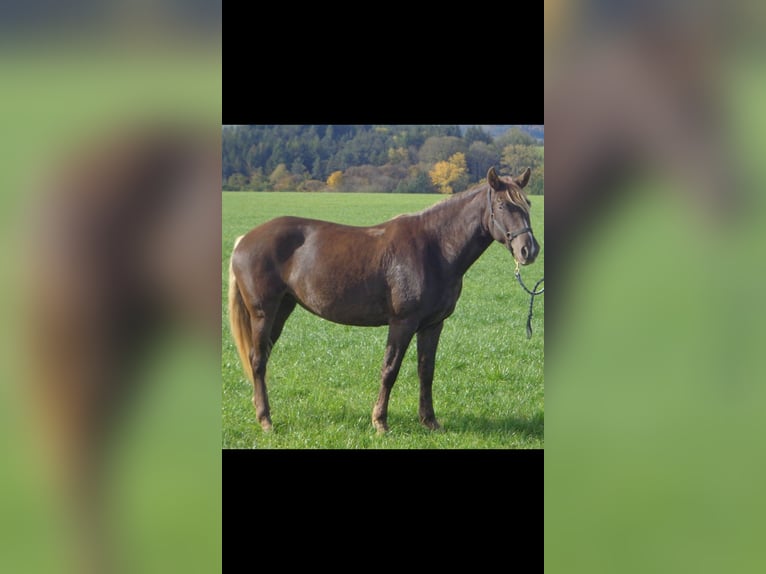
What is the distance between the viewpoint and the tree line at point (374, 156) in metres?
6.80

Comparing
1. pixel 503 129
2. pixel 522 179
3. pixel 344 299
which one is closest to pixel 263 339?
pixel 344 299

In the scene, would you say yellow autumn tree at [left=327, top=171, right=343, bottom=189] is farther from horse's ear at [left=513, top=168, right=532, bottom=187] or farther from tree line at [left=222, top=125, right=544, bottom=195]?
horse's ear at [left=513, top=168, right=532, bottom=187]

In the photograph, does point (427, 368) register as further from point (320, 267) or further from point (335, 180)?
point (335, 180)

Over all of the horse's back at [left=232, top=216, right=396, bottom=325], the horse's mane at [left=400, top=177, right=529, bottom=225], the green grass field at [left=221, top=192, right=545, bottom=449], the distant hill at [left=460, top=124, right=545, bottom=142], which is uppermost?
the distant hill at [left=460, top=124, right=545, bottom=142]

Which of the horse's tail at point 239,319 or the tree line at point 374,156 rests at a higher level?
the tree line at point 374,156

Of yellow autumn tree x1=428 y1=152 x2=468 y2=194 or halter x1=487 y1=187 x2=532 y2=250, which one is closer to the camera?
halter x1=487 y1=187 x2=532 y2=250

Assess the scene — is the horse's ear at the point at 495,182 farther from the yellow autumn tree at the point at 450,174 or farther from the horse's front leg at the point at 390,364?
the yellow autumn tree at the point at 450,174

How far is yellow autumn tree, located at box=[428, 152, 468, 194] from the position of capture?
6922 mm

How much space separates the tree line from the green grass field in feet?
0.55

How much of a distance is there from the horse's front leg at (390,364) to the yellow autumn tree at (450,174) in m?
1.91

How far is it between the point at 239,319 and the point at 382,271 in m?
1.14
